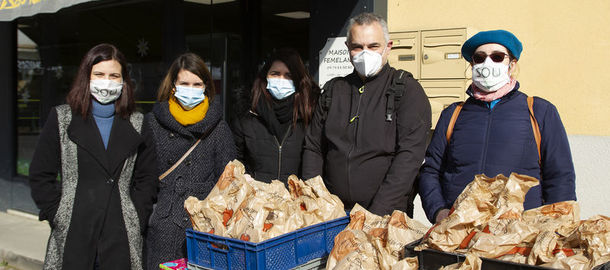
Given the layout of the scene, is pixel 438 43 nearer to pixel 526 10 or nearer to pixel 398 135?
pixel 526 10

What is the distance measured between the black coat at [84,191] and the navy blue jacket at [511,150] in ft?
5.71

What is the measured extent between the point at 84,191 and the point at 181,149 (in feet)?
2.03

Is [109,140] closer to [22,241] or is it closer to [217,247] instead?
[217,247]

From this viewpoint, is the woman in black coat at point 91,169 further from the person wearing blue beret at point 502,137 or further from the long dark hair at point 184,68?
the person wearing blue beret at point 502,137

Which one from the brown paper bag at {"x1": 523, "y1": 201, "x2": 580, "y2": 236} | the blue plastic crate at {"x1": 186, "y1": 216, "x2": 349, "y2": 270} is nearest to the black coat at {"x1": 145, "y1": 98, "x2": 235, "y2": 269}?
the blue plastic crate at {"x1": 186, "y1": 216, "x2": 349, "y2": 270}

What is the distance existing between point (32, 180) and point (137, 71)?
13.0ft

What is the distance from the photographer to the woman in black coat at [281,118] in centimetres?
333

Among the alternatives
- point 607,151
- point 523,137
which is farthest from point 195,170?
point 607,151

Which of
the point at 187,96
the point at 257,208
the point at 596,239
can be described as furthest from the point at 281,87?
the point at 596,239

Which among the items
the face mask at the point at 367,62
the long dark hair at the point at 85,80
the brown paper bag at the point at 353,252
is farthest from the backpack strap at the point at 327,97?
the long dark hair at the point at 85,80

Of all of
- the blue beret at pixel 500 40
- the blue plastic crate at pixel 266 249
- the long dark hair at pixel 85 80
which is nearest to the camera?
the blue plastic crate at pixel 266 249

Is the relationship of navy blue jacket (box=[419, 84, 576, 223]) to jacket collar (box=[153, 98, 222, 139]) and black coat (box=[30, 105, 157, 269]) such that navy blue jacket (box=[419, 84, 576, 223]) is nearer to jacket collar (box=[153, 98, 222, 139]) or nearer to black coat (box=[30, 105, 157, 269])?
jacket collar (box=[153, 98, 222, 139])

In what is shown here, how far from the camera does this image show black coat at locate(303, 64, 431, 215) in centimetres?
271

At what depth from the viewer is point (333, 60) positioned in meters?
4.95
